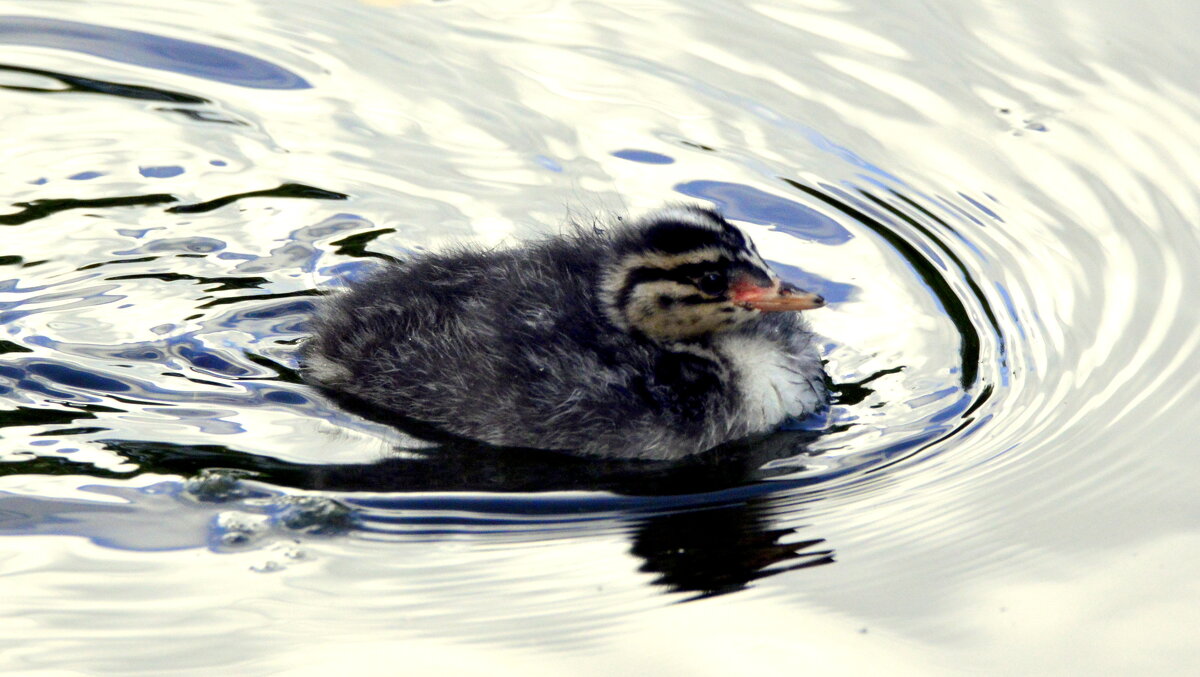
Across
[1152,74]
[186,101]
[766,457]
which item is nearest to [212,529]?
[766,457]

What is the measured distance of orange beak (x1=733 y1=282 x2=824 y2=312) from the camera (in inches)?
259

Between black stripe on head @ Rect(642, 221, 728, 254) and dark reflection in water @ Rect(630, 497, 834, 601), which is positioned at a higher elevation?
black stripe on head @ Rect(642, 221, 728, 254)

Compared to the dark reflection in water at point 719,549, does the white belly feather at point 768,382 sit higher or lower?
higher

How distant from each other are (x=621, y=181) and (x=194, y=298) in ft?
8.14

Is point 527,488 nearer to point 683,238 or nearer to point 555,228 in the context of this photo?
point 683,238

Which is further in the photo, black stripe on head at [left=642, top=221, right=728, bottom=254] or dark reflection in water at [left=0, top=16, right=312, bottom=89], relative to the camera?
dark reflection in water at [left=0, top=16, right=312, bottom=89]

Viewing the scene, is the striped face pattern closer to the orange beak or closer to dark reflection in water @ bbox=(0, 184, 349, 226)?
the orange beak

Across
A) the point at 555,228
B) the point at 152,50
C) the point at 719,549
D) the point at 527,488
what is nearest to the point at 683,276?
the point at 527,488

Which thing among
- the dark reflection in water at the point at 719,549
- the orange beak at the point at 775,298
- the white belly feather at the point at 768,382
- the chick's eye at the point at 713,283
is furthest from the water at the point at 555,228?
the chick's eye at the point at 713,283

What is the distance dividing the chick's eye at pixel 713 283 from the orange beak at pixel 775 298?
6cm

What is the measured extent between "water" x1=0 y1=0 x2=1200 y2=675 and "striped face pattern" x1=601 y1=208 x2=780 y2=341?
2.06 feet

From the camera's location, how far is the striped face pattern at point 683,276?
6.58 m

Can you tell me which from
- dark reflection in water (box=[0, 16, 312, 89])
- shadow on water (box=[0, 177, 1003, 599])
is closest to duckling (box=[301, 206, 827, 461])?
shadow on water (box=[0, 177, 1003, 599])

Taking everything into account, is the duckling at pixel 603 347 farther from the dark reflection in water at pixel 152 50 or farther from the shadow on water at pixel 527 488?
the dark reflection in water at pixel 152 50
